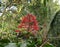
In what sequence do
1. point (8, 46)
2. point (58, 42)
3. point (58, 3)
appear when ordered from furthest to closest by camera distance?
point (58, 3) < point (58, 42) < point (8, 46)

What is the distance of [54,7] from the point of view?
6660 millimetres

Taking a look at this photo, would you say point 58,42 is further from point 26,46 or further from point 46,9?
point 26,46

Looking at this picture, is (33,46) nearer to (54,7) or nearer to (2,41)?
(2,41)

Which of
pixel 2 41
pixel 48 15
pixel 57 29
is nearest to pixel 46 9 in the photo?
pixel 48 15

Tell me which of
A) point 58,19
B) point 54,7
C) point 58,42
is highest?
point 54,7

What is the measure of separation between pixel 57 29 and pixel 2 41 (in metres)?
5.59

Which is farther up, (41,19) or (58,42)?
(41,19)

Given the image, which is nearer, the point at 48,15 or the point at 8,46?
the point at 8,46

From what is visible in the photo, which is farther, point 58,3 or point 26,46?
point 58,3

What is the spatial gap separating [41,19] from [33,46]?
5.69 metres

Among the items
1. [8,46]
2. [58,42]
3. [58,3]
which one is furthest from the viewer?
[58,3]

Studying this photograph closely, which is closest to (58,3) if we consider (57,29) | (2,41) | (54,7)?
(54,7)

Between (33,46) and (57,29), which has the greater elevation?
(33,46)

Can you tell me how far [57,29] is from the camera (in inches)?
272
